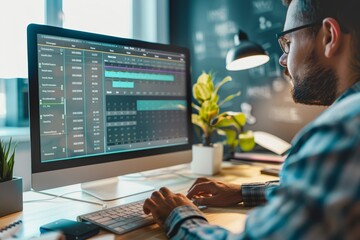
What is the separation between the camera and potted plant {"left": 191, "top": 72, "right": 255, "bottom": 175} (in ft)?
4.81

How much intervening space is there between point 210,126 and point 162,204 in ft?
2.41

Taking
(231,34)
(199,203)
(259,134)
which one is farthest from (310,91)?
(231,34)

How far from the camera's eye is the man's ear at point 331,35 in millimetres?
760

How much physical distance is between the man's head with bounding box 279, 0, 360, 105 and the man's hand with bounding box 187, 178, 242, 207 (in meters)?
0.36

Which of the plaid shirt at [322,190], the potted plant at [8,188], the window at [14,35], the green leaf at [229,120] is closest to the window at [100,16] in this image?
the window at [14,35]

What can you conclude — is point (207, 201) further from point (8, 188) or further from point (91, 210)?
point (8, 188)

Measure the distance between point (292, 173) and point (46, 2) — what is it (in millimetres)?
1501

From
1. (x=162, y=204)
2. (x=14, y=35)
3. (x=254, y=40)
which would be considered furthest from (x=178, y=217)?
(x=254, y=40)

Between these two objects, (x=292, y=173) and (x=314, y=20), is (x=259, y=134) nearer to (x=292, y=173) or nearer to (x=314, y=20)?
(x=314, y=20)

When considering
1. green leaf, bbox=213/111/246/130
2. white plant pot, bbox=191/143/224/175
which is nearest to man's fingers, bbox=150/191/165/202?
white plant pot, bbox=191/143/224/175

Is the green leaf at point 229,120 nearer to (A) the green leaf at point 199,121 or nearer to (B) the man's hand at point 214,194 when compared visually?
(A) the green leaf at point 199,121

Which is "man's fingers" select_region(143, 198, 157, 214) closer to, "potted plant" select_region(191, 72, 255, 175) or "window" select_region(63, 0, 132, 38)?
"potted plant" select_region(191, 72, 255, 175)

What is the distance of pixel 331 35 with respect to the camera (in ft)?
2.53

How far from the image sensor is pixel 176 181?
1.34 metres
